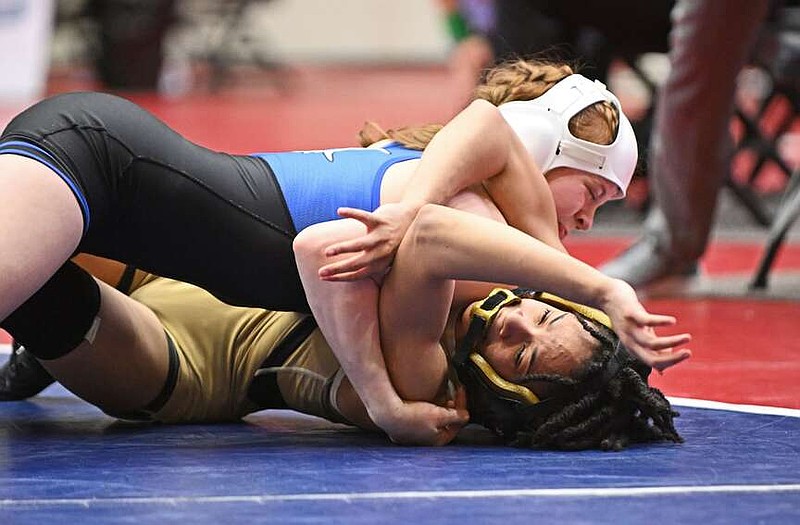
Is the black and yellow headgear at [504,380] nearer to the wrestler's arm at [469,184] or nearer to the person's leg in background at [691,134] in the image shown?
the wrestler's arm at [469,184]

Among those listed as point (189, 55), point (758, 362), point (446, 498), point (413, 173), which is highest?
point (413, 173)

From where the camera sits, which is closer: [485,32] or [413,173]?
[413,173]

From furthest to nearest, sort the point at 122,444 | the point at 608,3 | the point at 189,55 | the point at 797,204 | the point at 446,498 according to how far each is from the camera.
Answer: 1. the point at 189,55
2. the point at 608,3
3. the point at 797,204
4. the point at 122,444
5. the point at 446,498

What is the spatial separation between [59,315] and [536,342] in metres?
0.79

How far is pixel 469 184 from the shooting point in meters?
2.57

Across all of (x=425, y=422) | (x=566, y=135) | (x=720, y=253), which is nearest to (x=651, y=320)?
(x=425, y=422)

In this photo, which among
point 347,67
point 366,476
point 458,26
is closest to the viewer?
point 366,476

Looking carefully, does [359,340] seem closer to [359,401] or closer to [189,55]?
[359,401]

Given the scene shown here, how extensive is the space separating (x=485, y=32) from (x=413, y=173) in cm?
412

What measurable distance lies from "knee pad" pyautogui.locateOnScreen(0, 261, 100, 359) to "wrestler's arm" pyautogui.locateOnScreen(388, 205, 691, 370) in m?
0.59

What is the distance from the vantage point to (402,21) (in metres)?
18.2

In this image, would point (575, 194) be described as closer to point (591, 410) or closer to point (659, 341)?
point (591, 410)

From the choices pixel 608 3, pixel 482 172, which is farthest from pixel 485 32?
pixel 482 172

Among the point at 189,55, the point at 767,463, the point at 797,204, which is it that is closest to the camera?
the point at 767,463
